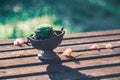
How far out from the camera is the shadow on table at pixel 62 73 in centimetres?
369

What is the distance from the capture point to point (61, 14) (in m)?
9.83

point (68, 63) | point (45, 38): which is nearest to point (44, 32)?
point (45, 38)

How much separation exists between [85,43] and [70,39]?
0.41 m

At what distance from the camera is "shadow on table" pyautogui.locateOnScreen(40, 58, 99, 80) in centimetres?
369

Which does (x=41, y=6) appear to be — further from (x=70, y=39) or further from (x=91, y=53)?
(x=91, y=53)

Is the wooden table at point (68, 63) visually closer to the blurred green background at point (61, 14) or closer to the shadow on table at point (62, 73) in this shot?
the shadow on table at point (62, 73)

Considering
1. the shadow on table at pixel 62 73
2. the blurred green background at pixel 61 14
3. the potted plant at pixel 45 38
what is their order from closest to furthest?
1. the shadow on table at pixel 62 73
2. the potted plant at pixel 45 38
3. the blurred green background at pixel 61 14

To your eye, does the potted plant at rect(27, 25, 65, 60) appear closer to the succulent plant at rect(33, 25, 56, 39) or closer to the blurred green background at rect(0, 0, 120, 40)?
the succulent plant at rect(33, 25, 56, 39)

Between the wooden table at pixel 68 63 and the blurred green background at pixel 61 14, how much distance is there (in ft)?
13.0

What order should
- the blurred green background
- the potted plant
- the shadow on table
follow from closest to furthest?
the shadow on table
the potted plant
the blurred green background

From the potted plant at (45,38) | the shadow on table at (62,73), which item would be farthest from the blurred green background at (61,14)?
the shadow on table at (62,73)

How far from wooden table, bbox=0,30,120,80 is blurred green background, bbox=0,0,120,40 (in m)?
3.95

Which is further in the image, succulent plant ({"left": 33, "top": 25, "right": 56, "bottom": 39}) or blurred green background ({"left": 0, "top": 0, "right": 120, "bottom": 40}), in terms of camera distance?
blurred green background ({"left": 0, "top": 0, "right": 120, "bottom": 40})

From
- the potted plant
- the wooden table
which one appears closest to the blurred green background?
the wooden table
